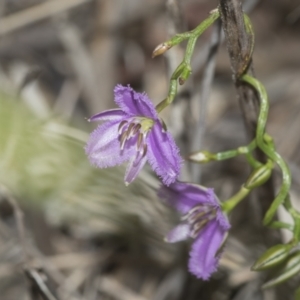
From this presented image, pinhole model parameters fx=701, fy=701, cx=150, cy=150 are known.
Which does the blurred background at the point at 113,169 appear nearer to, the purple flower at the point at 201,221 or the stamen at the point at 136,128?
the stamen at the point at 136,128

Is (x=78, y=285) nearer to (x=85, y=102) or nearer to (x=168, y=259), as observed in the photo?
(x=168, y=259)

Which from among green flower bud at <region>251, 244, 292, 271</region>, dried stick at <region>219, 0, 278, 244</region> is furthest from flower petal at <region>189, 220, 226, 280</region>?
dried stick at <region>219, 0, 278, 244</region>

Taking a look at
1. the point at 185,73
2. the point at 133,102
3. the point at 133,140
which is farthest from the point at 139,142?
the point at 185,73

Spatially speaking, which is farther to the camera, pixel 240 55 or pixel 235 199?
pixel 235 199

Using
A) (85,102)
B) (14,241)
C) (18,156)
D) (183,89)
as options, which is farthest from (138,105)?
(85,102)

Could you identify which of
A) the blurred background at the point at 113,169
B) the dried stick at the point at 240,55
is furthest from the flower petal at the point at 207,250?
the blurred background at the point at 113,169

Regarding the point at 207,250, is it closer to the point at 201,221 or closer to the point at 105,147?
the point at 201,221

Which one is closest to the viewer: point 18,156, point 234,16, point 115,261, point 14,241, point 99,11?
point 234,16
